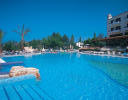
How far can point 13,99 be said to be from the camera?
429 cm

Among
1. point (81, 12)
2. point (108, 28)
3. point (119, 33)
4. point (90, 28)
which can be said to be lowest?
point (119, 33)

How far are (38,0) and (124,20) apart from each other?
108 ft

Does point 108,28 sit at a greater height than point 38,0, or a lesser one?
lesser

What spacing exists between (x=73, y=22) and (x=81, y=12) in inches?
704

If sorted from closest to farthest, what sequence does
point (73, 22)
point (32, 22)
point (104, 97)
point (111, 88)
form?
1. point (104, 97)
2. point (111, 88)
3. point (73, 22)
4. point (32, 22)

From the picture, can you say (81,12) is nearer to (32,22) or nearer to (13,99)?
(32,22)

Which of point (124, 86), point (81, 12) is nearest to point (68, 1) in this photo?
point (81, 12)

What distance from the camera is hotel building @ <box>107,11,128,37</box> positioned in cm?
2475

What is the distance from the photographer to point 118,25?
26578 mm

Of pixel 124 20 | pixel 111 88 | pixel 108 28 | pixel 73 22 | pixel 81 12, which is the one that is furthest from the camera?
pixel 73 22

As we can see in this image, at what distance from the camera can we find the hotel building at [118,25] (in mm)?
24750

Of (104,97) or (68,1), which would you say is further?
(68,1)

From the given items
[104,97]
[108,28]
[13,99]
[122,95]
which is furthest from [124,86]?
[108,28]

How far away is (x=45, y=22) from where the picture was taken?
10212 centimetres
